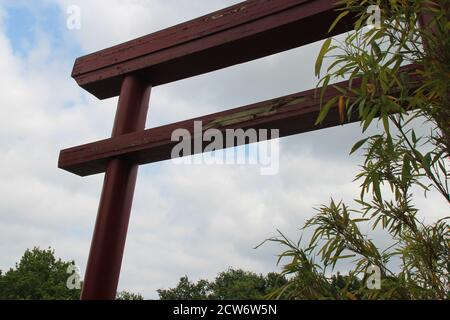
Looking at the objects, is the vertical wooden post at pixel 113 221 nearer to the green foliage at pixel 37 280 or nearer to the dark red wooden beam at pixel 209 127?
the dark red wooden beam at pixel 209 127

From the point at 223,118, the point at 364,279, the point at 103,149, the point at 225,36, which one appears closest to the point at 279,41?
the point at 225,36

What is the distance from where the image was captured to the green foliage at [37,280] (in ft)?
57.0

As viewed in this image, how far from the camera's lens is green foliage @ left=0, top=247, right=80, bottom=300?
1736 centimetres

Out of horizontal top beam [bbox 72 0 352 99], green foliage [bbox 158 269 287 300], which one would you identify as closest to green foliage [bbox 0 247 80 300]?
green foliage [bbox 158 269 287 300]

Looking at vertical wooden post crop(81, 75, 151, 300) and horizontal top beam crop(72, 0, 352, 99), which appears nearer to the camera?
vertical wooden post crop(81, 75, 151, 300)

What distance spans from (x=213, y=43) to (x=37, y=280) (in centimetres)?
1849

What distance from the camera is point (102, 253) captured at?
1597 millimetres

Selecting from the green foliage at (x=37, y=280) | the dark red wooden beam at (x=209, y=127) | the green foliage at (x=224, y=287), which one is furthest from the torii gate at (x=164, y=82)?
the green foliage at (x=224, y=287)

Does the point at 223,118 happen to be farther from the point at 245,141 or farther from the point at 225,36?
the point at 225,36

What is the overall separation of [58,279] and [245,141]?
62.3 feet

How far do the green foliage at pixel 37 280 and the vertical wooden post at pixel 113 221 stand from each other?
16.9m

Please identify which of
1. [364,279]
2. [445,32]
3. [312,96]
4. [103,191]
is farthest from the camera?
[103,191]

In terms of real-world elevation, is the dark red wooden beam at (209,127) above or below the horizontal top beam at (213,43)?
below

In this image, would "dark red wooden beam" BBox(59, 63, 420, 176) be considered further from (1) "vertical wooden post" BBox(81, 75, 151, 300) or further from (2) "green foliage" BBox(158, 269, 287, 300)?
(2) "green foliage" BBox(158, 269, 287, 300)
